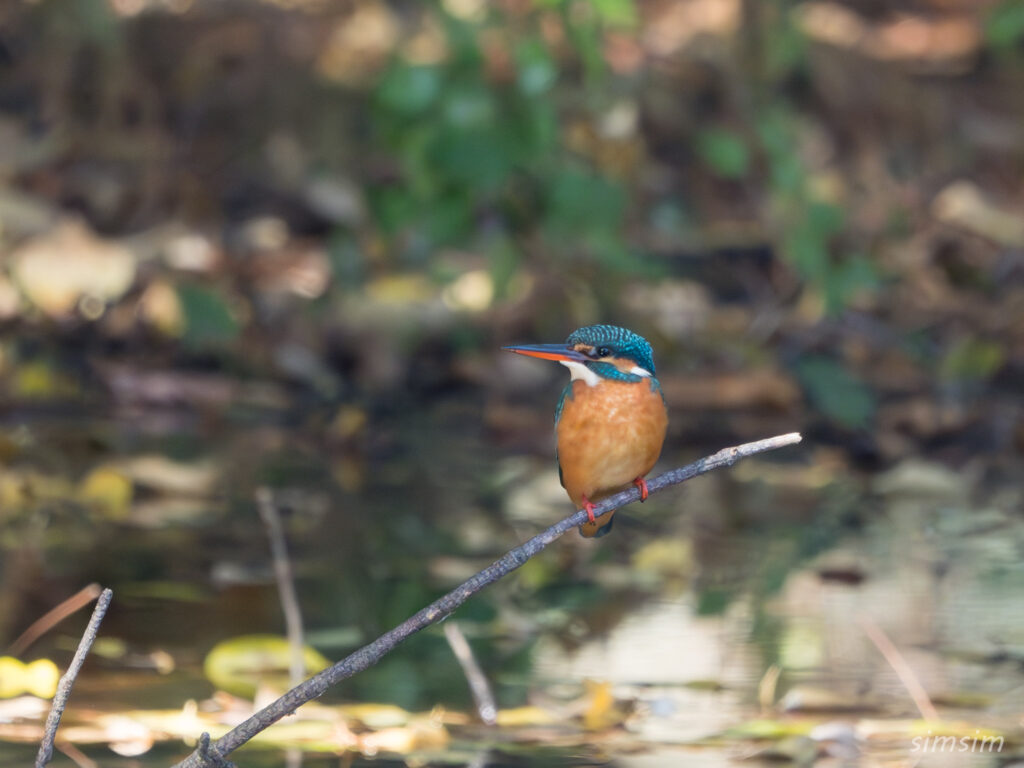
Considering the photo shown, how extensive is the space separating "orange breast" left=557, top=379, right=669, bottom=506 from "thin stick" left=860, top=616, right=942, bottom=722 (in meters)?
0.61

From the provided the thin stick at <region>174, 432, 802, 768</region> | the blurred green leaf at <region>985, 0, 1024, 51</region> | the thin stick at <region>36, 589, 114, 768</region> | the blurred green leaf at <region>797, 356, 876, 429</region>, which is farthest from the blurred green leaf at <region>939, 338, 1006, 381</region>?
the thin stick at <region>36, 589, 114, 768</region>

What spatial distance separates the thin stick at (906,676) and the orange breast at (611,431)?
2.00ft

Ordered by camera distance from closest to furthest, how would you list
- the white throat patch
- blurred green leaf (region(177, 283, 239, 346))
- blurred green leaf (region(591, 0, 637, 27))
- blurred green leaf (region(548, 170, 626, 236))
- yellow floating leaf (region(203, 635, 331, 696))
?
the white throat patch
yellow floating leaf (region(203, 635, 331, 696))
blurred green leaf (region(591, 0, 637, 27))
blurred green leaf (region(548, 170, 626, 236))
blurred green leaf (region(177, 283, 239, 346))

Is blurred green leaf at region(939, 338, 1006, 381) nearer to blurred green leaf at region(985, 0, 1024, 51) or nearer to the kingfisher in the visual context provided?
blurred green leaf at region(985, 0, 1024, 51)

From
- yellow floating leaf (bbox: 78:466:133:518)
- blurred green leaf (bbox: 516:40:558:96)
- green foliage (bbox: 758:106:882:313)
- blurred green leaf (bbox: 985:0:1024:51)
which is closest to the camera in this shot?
yellow floating leaf (bbox: 78:466:133:518)

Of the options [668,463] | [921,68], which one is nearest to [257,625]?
[668,463]

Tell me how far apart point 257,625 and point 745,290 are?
9.99ft

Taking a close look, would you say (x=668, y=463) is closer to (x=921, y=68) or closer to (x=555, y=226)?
(x=555, y=226)

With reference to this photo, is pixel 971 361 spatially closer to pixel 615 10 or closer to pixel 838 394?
pixel 838 394

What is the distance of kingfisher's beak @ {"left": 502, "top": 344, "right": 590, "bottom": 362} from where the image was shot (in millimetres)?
1124

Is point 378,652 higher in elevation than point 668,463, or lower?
lower

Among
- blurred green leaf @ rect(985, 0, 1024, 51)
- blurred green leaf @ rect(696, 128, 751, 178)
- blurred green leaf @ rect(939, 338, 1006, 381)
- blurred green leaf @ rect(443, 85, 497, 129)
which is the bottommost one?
blurred green leaf @ rect(939, 338, 1006, 381)

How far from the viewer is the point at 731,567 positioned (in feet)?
8.79

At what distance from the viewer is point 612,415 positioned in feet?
4.72
